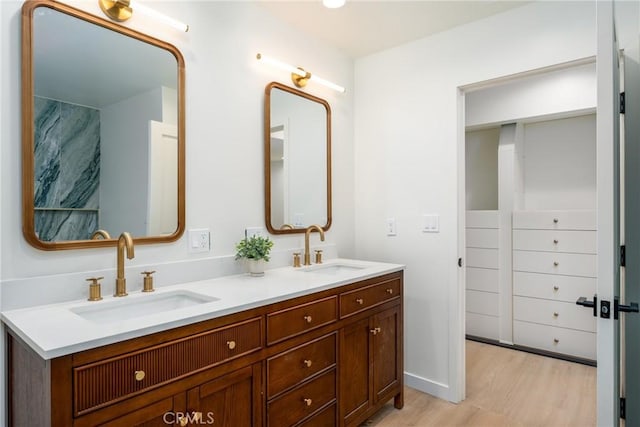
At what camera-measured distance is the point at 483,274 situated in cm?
348

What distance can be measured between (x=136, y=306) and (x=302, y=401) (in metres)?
0.82

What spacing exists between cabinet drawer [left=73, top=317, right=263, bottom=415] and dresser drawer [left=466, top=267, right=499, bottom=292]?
270 centimetres

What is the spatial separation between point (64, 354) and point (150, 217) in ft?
2.70

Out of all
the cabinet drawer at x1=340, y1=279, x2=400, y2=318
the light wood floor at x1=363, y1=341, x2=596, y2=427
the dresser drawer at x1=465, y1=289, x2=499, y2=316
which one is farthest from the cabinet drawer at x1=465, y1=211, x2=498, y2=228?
the cabinet drawer at x1=340, y1=279, x2=400, y2=318

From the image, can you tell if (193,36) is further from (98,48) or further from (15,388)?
(15,388)

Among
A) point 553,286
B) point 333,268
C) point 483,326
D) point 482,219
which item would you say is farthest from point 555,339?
point 333,268

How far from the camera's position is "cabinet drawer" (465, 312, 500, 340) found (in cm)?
341

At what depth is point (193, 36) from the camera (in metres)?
1.84

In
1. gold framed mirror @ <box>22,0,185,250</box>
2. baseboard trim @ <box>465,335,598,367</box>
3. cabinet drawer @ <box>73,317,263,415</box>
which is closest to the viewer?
cabinet drawer @ <box>73,317,263,415</box>

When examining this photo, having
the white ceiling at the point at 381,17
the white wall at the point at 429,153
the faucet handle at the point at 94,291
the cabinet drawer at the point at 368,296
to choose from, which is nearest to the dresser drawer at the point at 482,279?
the white wall at the point at 429,153

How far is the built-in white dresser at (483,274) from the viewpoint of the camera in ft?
11.2

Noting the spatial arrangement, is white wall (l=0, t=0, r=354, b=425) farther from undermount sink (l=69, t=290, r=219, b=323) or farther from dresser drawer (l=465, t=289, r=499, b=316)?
dresser drawer (l=465, t=289, r=499, b=316)

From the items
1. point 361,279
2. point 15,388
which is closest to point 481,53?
point 361,279

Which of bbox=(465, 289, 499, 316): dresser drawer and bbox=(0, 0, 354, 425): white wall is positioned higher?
bbox=(0, 0, 354, 425): white wall
